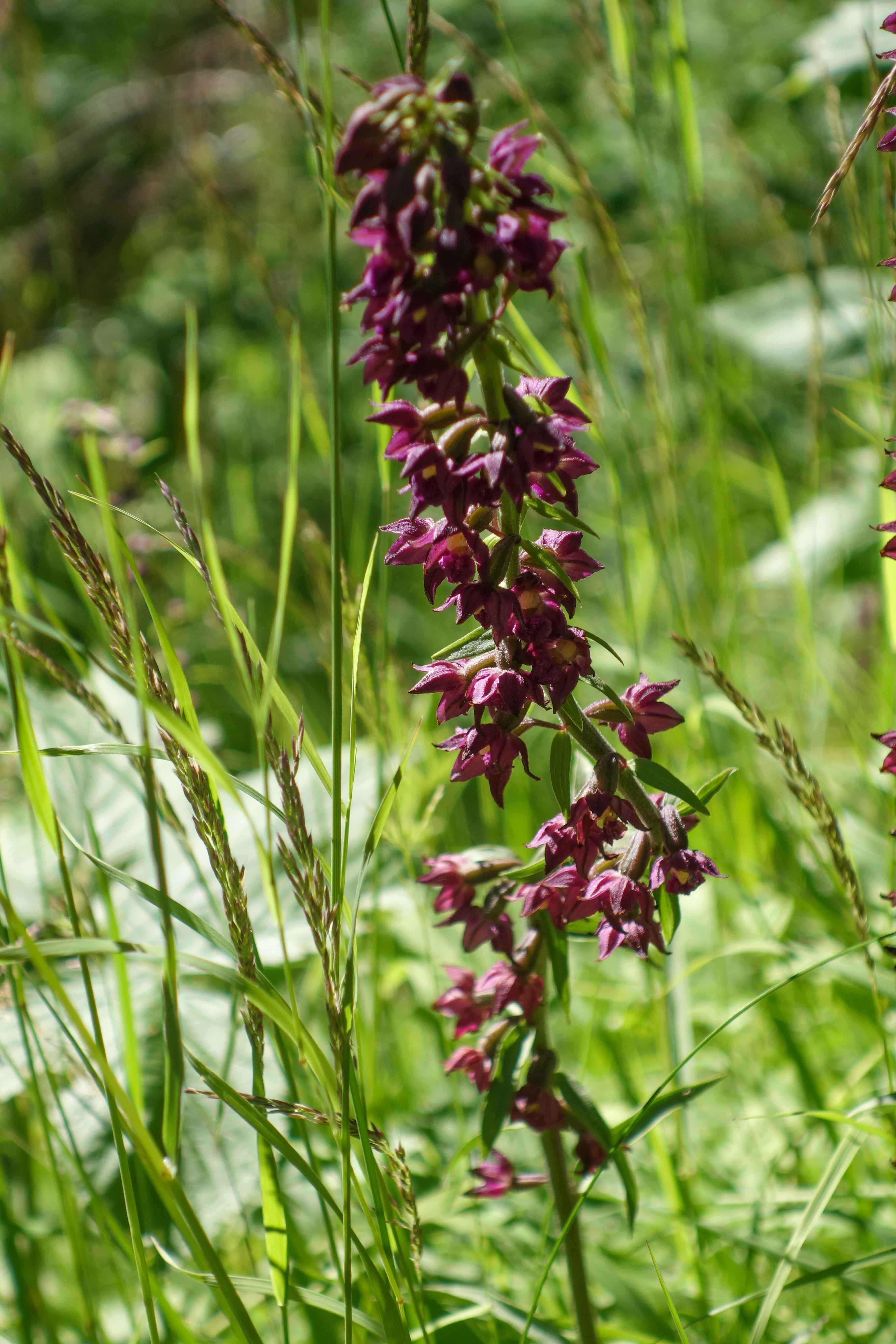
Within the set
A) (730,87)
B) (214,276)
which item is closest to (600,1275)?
(214,276)

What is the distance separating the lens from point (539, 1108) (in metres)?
1.04

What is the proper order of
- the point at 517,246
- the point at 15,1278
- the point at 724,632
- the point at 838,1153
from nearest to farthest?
the point at 517,246
the point at 838,1153
the point at 15,1278
the point at 724,632

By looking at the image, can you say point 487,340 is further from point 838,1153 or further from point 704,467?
point 704,467

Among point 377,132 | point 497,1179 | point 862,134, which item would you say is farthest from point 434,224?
point 497,1179

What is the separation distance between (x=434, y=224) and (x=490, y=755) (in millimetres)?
431

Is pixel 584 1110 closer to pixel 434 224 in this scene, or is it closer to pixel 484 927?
pixel 484 927

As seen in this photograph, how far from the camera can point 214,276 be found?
3.22m

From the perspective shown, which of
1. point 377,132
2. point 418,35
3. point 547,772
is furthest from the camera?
point 547,772

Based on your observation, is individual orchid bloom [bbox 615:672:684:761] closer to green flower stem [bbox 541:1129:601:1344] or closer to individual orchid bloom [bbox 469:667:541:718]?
individual orchid bloom [bbox 469:667:541:718]

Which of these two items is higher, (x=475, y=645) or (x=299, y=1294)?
(x=475, y=645)

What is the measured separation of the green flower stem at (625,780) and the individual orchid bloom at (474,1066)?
324 mm

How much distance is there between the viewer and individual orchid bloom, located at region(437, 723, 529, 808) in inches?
36.8

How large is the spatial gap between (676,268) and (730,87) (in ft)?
8.31

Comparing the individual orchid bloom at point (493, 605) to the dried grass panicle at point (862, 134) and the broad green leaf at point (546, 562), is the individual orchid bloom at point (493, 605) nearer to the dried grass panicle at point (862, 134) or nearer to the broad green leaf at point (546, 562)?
the broad green leaf at point (546, 562)
